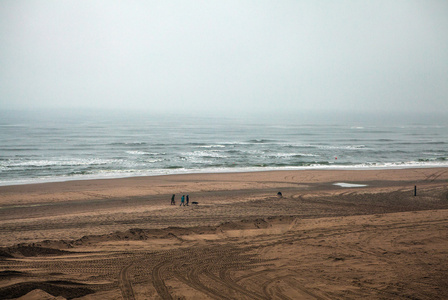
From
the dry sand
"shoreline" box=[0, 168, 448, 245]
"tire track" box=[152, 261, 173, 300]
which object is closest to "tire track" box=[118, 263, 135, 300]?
the dry sand

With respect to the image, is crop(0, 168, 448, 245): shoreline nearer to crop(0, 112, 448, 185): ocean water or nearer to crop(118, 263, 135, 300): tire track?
crop(0, 112, 448, 185): ocean water

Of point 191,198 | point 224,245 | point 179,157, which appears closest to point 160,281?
point 224,245

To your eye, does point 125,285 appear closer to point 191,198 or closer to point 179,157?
point 191,198

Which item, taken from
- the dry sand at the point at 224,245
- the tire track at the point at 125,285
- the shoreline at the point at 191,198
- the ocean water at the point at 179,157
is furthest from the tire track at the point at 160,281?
the ocean water at the point at 179,157

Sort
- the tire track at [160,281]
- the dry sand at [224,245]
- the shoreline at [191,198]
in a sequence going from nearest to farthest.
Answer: the tire track at [160,281] < the dry sand at [224,245] < the shoreline at [191,198]

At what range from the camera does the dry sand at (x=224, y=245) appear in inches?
370

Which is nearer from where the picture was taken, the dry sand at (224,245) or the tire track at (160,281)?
the tire track at (160,281)

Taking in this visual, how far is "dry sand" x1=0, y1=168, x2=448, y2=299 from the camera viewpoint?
9391mm

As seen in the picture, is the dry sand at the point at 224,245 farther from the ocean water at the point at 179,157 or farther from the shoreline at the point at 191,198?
the ocean water at the point at 179,157

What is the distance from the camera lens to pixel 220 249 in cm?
1273

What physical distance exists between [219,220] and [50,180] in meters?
21.5

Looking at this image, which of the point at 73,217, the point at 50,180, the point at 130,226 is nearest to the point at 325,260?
the point at 130,226

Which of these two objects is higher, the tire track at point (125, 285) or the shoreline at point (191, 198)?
the tire track at point (125, 285)

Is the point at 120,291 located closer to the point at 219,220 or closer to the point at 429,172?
the point at 219,220
